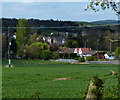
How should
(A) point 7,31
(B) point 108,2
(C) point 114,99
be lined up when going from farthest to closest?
(A) point 7,31 < (C) point 114,99 < (B) point 108,2

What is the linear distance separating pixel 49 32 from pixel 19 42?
8204 mm

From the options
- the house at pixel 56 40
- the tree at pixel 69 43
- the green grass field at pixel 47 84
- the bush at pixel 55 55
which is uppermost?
the house at pixel 56 40

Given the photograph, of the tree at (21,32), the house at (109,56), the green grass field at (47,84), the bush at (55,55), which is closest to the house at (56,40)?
the bush at (55,55)

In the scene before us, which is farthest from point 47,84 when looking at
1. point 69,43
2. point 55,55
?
point 55,55

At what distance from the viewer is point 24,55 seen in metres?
61.1

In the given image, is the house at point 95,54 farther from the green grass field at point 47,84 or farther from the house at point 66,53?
the green grass field at point 47,84

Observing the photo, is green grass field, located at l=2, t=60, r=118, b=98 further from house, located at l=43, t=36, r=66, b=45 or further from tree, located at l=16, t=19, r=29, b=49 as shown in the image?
house, located at l=43, t=36, r=66, b=45

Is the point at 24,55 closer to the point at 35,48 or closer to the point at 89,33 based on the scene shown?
the point at 35,48

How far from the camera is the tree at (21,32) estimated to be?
48816mm

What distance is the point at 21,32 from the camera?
48.8 meters

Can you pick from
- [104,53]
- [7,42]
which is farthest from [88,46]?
[7,42]

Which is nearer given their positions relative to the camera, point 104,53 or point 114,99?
point 114,99

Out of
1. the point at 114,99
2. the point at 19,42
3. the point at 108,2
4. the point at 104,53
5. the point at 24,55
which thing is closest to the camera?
the point at 108,2

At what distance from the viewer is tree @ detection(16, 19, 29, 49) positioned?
48.8 metres
